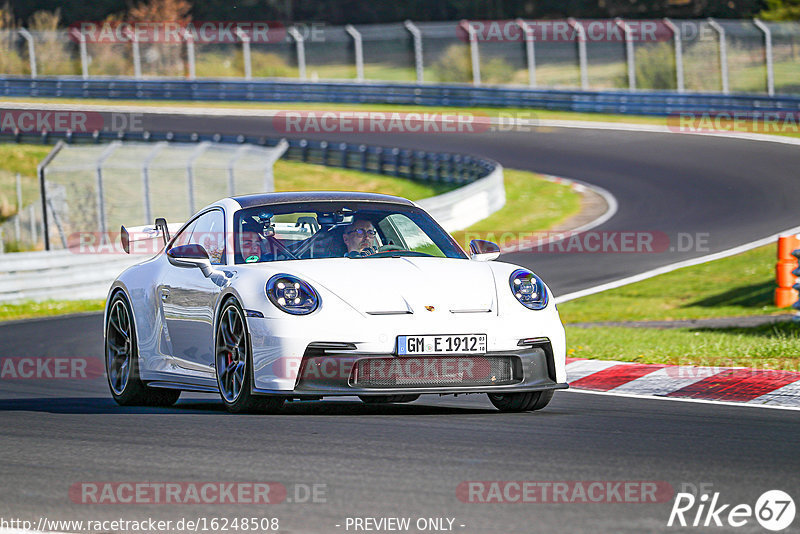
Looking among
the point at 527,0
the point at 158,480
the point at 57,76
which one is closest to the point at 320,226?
the point at 158,480

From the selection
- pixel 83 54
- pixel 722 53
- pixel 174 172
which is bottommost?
pixel 174 172

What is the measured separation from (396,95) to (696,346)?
32425mm

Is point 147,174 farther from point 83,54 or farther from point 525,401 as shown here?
point 83,54

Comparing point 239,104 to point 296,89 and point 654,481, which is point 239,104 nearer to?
point 296,89

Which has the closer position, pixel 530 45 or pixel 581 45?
pixel 581 45

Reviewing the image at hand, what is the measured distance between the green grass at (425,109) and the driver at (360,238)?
25.9 metres

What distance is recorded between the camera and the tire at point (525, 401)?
7.84m

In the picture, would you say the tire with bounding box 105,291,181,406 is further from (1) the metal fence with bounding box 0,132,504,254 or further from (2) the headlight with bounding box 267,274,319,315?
(1) the metal fence with bounding box 0,132,504,254

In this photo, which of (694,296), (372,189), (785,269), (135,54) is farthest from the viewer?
(135,54)

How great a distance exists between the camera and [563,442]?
253 inches

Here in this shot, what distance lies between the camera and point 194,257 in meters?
8.02

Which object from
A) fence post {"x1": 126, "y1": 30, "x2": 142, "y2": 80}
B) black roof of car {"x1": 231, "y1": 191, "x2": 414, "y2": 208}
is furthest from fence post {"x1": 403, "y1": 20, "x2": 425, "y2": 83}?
black roof of car {"x1": 231, "y1": 191, "x2": 414, "y2": 208}

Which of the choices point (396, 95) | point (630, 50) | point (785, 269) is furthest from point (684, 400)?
point (396, 95)

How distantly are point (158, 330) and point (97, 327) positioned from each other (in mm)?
6835
